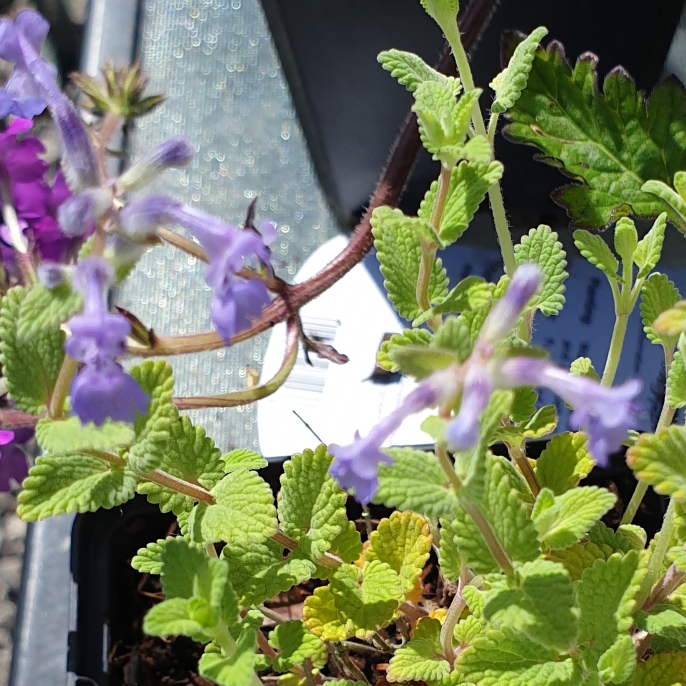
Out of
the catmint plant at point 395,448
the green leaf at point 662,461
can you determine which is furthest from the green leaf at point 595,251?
the green leaf at point 662,461

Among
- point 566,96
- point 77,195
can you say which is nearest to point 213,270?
point 77,195

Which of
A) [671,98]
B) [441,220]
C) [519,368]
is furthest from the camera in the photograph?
[671,98]

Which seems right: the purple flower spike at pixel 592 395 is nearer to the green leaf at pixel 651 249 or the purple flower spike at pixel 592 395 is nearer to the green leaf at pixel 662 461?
the green leaf at pixel 662 461

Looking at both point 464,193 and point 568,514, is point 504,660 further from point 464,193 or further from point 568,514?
point 464,193

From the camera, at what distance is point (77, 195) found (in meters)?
0.31

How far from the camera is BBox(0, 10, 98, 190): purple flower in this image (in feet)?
1.09

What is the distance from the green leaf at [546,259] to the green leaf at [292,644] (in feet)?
0.67

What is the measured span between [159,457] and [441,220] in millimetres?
167

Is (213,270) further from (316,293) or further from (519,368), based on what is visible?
(316,293)

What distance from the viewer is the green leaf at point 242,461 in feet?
1.33

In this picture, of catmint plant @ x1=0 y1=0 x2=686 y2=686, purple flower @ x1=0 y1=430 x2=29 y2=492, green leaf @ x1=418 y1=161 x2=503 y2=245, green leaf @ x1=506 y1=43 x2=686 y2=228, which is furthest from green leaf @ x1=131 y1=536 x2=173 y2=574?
green leaf @ x1=506 y1=43 x2=686 y2=228

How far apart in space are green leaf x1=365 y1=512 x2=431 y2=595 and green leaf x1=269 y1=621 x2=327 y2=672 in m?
0.06

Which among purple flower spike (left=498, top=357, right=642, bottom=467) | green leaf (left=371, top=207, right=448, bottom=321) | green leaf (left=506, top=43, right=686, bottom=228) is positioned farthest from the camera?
green leaf (left=506, top=43, right=686, bottom=228)

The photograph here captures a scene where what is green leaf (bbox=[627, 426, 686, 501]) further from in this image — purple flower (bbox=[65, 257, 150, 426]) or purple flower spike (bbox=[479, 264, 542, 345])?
purple flower (bbox=[65, 257, 150, 426])
